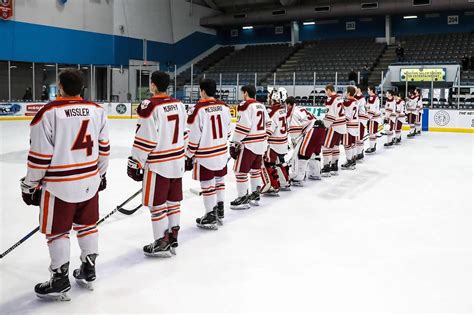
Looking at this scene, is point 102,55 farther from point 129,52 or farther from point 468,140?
point 468,140

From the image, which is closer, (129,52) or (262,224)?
(262,224)

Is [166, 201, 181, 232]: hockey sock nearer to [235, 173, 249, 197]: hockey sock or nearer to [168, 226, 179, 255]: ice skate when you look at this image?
[168, 226, 179, 255]: ice skate

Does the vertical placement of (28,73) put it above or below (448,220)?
above

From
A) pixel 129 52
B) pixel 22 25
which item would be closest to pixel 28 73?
pixel 22 25

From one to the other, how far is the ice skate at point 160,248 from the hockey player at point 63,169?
2.30 ft

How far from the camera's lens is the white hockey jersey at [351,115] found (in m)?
7.84

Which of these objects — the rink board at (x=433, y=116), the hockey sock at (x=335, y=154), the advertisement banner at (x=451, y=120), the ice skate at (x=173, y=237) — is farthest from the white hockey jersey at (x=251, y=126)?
the advertisement banner at (x=451, y=120)

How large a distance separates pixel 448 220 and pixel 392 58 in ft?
65.7

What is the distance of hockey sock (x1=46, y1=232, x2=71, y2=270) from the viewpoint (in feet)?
9.29

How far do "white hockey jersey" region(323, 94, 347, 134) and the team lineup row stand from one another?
5.64ft


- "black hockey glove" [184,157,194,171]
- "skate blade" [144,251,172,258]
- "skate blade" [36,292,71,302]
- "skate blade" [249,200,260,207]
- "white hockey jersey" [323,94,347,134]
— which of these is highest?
"white hockey jersey" [323,94,347,134]

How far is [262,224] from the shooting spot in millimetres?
4645

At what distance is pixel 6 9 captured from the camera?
1877cm

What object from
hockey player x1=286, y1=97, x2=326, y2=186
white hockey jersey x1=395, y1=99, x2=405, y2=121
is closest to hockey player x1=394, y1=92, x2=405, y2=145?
white hockey jersey x1=395, y1=99, x2=405, y2=121
